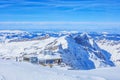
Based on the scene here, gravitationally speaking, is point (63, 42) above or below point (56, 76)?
below

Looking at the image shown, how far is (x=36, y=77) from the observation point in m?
18.7

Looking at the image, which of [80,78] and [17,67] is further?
[17,67]

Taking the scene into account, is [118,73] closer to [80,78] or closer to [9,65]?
[80,78]

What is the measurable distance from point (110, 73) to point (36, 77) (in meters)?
6.19

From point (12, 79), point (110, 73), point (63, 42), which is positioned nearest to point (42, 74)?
point (12, 79)

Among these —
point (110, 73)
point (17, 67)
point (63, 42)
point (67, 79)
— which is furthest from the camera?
point (63, 42)

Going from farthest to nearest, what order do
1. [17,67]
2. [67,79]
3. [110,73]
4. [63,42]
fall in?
1. [63,42]
2. [110,73]
3. [17,67]
4. [67,79]

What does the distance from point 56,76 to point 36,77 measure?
118cm

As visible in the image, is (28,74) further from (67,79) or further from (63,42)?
(63,42)

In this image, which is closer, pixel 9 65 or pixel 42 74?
pixel 42 74

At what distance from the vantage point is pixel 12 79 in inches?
723

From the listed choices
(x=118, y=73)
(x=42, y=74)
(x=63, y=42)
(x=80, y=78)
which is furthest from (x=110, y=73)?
(x=63, y=42)

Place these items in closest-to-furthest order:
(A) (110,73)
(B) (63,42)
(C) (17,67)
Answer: (C) (17,67)
(A) (110,73)
(B) (63,42)

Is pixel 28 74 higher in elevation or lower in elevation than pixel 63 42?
higher
